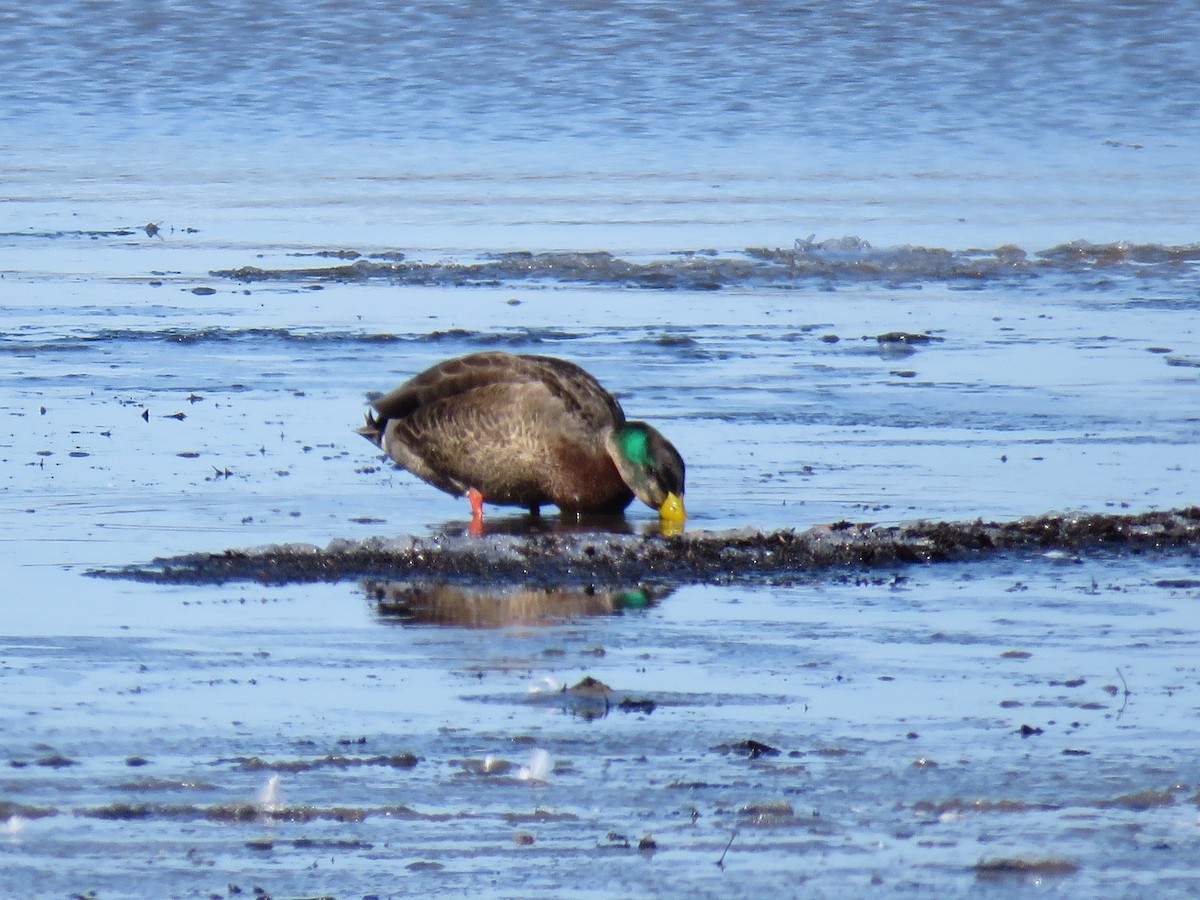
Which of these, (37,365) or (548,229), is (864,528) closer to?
(37,365)

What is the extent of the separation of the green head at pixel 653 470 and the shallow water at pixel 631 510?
0.17m

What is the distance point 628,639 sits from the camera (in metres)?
6.78

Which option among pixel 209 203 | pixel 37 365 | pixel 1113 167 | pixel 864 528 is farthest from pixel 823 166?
pixel 864 528

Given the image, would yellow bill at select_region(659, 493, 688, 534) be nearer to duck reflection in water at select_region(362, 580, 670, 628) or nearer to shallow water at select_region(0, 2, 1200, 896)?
shallow water at select_region(0, 2, 1200, 896)

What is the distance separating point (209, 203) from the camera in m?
18.8

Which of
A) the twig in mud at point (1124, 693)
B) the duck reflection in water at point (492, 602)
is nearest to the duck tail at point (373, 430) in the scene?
the duck reflection in water at point (492, 602)

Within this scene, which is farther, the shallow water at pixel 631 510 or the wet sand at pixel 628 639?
the shallow water at pixel 631 510

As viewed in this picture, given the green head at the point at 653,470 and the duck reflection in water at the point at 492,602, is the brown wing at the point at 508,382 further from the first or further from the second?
the duck reflection in water at the point at 492,602

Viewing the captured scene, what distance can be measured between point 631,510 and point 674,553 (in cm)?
147

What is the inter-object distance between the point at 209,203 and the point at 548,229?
125 inches

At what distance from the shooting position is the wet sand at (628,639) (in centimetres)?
498

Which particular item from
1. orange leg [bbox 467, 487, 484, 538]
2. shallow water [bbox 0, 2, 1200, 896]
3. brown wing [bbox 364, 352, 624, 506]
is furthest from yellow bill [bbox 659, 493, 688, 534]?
orange leg [bbox 467, 487, 484, 538]

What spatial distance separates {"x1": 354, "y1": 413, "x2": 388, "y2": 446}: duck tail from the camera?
953 cm

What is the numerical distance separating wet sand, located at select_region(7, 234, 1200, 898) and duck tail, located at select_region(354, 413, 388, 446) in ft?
0.58
